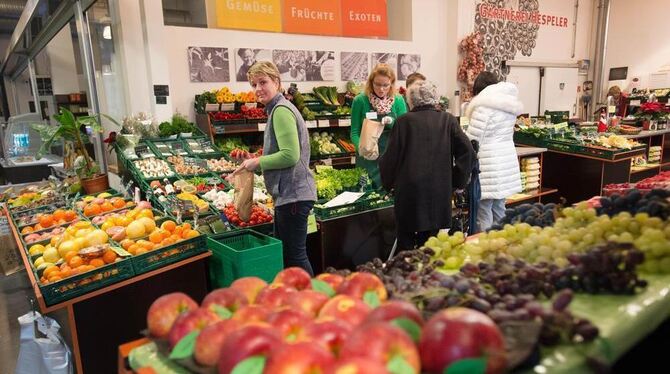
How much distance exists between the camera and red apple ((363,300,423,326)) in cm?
96

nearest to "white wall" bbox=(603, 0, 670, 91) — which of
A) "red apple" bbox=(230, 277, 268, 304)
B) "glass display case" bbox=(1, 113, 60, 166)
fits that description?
"red apple" bbox=(230, 277, 268, 304)

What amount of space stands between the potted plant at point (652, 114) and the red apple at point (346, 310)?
789 cm

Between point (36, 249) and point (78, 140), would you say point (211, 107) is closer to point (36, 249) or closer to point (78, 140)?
point (78, 140)

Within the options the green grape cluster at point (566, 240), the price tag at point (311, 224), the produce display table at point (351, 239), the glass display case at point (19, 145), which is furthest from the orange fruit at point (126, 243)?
the glass display case at point (19, 145)

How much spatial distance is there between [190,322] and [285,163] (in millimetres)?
1668

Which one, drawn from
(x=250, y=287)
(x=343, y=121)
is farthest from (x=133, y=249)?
(x=343, y=121)

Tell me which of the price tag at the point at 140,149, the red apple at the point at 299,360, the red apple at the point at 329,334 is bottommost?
the red apple at the point at 329,334

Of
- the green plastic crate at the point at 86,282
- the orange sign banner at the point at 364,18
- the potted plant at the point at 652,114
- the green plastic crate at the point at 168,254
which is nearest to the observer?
the green plastic crate at the point at 86,282

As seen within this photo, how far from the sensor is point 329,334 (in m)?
0.93

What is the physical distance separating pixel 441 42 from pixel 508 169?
15.6 ft

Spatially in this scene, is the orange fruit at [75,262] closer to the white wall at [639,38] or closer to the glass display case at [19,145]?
the glass display case at [19,145]

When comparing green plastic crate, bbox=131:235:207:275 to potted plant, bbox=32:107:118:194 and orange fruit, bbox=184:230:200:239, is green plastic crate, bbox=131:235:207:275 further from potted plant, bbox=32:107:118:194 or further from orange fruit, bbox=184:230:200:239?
potted plant, bbox=32:107:118:194

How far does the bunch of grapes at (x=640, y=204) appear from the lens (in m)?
1.57

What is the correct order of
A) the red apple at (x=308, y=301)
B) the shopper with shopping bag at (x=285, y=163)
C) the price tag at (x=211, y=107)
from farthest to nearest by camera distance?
the price tag at (x=211, y=107), the shopper with shopping bag at (x=285, y=163), the red apple at (x=308, y=301)
